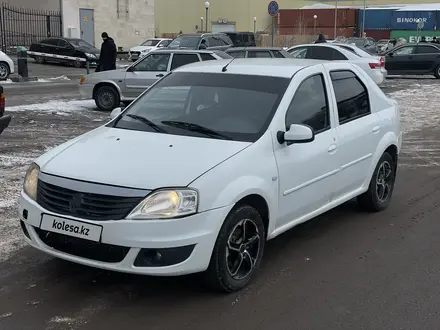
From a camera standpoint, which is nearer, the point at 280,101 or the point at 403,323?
the point at 403,323

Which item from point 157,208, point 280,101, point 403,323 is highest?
point 280,101

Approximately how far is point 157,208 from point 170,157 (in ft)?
1.58

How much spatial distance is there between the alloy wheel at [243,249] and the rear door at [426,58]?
74.7ft

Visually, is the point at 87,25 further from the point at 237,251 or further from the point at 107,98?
the point at 237,251

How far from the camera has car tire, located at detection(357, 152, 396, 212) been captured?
20.7 feet

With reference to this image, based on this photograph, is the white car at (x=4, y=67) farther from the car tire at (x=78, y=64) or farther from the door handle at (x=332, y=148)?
the door handle at (x=332, y=148)

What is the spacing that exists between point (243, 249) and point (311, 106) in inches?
62.6

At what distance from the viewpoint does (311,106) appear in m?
5.30

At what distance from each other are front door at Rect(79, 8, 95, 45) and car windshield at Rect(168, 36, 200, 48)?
2019 cm

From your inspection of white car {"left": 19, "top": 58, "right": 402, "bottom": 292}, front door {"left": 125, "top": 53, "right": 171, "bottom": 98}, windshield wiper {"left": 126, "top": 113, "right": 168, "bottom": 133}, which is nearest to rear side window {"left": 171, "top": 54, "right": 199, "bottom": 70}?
front door {"left": 125, "top": 53, "right": 171, "bottom": 98}

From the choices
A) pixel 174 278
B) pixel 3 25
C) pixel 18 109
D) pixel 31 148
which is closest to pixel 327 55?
pixel 18 109

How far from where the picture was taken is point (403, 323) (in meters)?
3.93

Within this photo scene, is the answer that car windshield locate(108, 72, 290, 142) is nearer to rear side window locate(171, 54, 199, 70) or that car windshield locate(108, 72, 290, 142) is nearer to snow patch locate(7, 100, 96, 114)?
rear side window locate(171, 54, 199, 70)

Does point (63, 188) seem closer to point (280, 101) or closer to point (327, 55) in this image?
point (280, 101)
